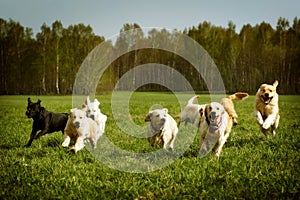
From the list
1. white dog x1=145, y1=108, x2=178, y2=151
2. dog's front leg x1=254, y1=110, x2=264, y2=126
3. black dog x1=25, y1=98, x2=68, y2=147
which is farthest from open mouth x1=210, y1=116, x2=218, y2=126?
black dog x1=25, y1=98, x2=68, y2=147

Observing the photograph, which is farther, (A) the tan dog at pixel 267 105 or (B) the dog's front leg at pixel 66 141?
(A) the tan dog at pixel 267 105

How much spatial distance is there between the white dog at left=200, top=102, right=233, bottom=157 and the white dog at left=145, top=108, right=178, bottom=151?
87 cm

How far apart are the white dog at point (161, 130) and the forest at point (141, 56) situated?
2.38 m

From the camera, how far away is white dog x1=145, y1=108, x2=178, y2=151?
19.7ft

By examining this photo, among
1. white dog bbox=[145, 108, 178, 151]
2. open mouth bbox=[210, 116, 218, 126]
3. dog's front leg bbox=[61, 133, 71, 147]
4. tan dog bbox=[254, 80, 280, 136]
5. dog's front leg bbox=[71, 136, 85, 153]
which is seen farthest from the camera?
tan dog bbox=[254, 80, 280, 136]

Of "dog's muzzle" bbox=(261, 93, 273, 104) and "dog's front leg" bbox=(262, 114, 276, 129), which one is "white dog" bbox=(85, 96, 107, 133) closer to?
"dog's front leg" bbox=(262, 114, 276, 129)

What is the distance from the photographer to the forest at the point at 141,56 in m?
11.0

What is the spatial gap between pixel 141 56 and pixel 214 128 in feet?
19.1

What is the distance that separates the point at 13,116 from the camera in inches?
421

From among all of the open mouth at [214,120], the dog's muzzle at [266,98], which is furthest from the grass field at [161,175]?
the dog's muzzle at [266,98]

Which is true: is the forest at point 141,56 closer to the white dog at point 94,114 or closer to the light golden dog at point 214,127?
the white dog at point 94,114

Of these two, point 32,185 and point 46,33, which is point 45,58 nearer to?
point 46,33

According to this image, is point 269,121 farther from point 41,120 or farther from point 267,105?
Answer: point 41,120

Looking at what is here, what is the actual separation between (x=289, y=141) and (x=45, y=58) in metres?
13.0
